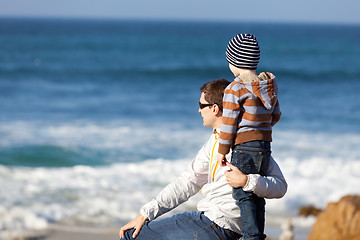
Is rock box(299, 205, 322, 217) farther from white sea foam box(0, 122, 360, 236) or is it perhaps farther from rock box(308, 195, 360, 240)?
rock box(308, 195, 360, 240)

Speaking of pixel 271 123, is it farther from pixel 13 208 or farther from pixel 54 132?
pixel 54 132

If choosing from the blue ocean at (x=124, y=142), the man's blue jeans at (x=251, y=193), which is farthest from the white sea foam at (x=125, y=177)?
the man's blue jeans at (x=251, y=193)

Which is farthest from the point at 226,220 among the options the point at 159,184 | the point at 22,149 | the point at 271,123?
the point at 22,149

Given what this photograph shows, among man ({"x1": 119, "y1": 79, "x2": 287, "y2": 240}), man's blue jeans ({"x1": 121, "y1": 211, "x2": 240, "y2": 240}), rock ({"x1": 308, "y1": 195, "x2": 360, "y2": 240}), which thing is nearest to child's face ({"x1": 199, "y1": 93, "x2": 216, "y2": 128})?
man ({"x1": 119, "y1": 79, "x2": 287, "y2": 240})

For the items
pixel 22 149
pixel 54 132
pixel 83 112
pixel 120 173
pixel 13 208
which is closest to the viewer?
pixel 13 208

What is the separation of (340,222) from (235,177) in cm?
59

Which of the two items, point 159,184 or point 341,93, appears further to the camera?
point 341,93

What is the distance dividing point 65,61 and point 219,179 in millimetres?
30775

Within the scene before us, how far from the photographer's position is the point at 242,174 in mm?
2277

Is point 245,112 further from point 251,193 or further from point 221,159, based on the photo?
point 251,193

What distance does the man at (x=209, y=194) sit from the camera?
2.32m

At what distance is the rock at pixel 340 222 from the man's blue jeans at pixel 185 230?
0.57m

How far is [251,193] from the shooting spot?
2.30 meters

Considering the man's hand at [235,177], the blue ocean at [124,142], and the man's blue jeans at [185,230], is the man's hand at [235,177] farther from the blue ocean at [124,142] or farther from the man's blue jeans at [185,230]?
the blue ocean at [124,142]
